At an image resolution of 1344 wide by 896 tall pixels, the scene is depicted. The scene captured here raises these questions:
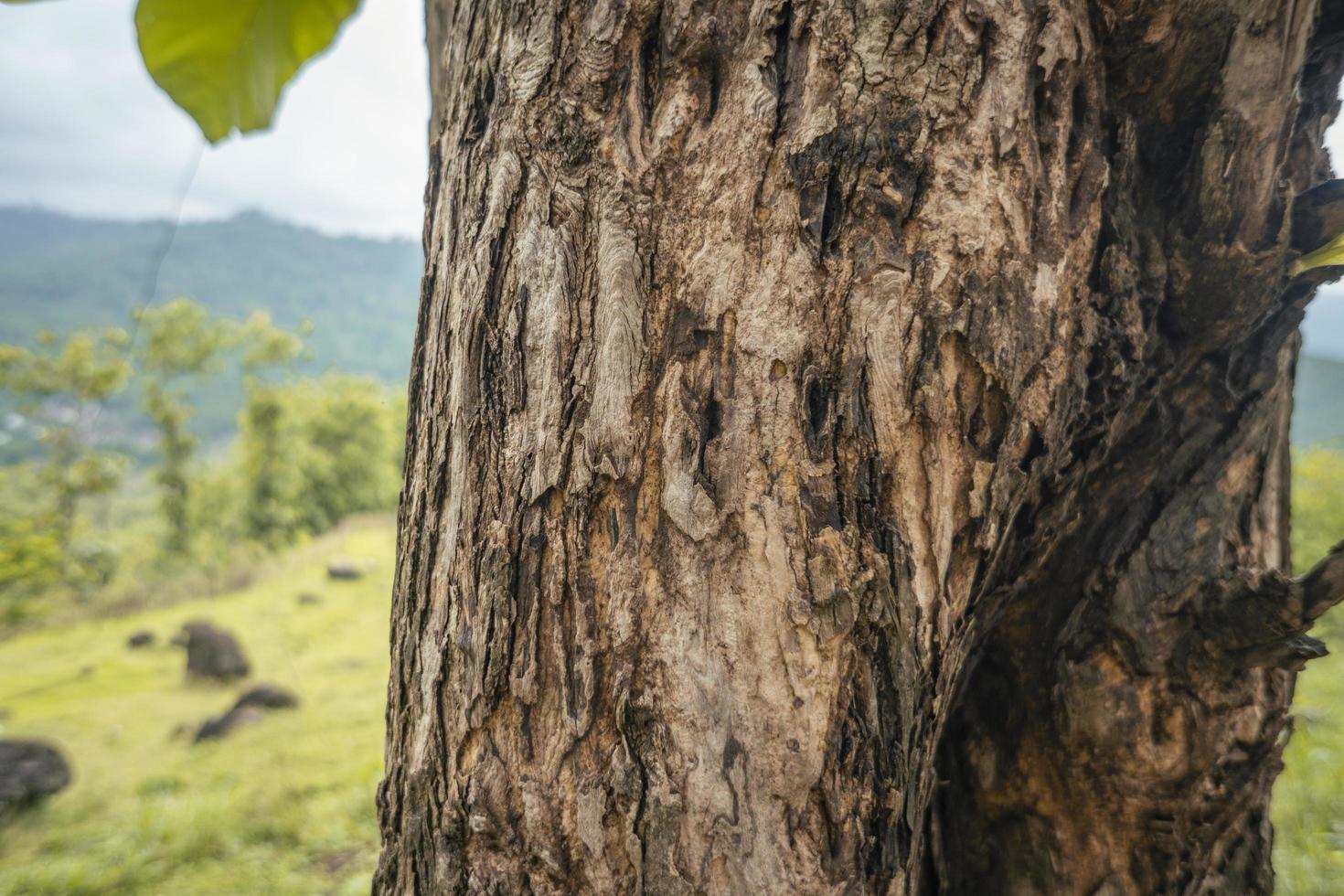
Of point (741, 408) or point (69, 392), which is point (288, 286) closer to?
point (69, 392)

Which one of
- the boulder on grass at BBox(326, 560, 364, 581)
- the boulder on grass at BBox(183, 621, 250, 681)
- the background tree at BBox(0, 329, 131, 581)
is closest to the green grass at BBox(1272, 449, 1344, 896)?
the boulder on grass at BBox(183, 621, 250, 681)

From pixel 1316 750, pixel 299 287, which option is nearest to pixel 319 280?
pixel 299 287

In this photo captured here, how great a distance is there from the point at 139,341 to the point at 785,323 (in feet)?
46.1

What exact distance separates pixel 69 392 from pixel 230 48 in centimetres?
1235

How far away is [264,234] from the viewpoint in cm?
6919

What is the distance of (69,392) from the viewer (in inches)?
386

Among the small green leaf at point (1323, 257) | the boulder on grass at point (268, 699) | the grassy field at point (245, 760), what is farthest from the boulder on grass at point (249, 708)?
the small green leaf at point (1323, 257)

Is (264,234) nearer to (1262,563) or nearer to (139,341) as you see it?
(139,341)

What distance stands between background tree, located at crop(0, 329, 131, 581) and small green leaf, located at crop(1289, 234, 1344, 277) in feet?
38.0

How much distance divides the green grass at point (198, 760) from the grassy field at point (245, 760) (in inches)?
0.5

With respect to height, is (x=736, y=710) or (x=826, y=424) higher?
(x=826, y=424)

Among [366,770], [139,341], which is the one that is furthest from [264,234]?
[366,770]

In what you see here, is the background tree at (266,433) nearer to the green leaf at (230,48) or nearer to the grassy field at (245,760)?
the grassy field at (245,760)

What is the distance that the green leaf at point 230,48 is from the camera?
1.66 ft
